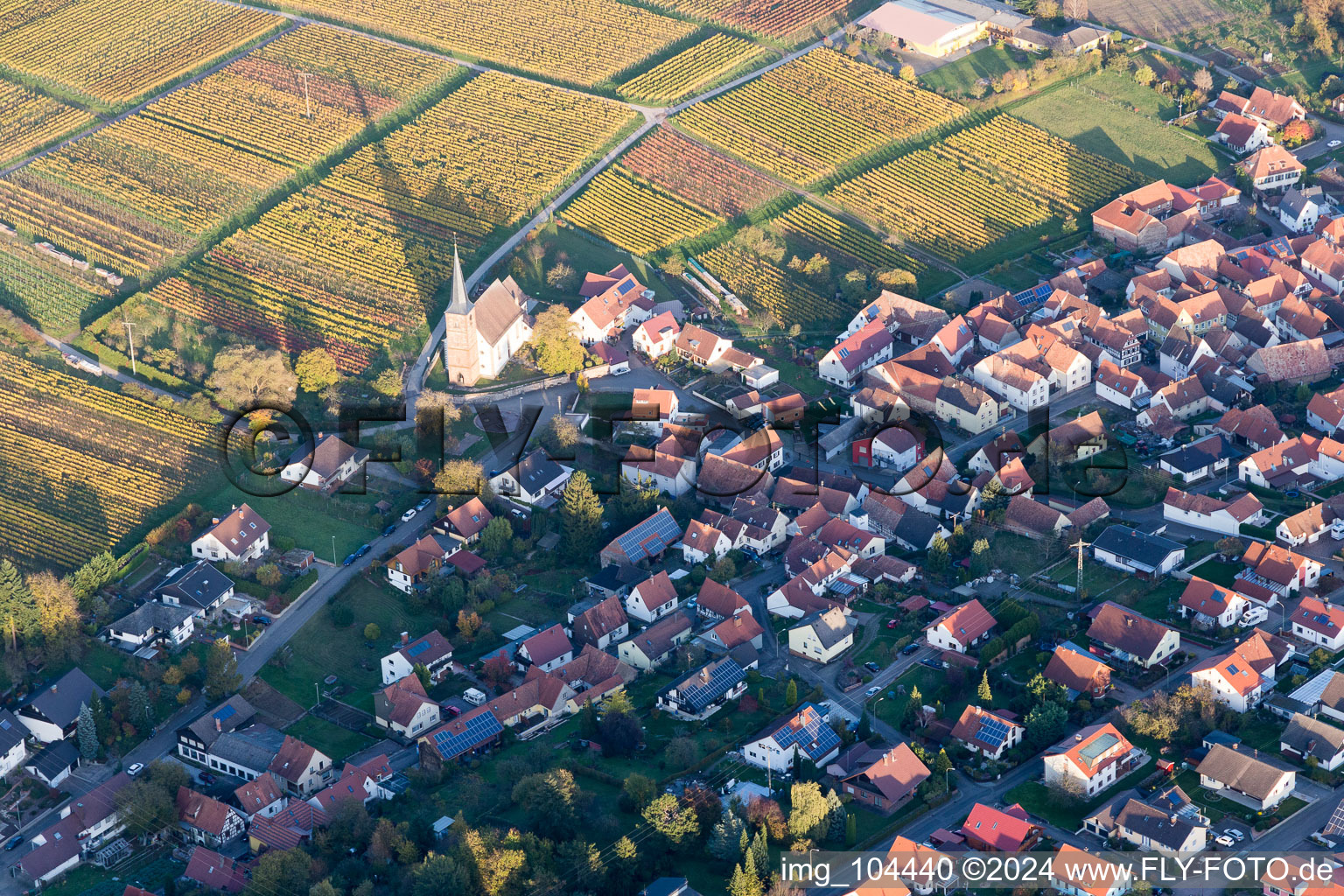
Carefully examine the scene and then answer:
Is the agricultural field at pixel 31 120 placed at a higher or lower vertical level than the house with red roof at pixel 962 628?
lower

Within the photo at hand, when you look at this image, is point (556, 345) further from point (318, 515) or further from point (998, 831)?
point (998, 831)

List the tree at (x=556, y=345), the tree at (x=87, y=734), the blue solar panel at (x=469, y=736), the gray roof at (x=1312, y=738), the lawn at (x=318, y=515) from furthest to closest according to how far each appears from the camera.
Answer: the tree at (x=556, y=345), the lawn at (x=318, y=515), the tree at (x=87, y=734), the blue solar panel at (x=469, y=736), the gray roof at (x=1312, y=738)

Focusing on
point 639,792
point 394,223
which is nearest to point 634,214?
Answer: point 394,223

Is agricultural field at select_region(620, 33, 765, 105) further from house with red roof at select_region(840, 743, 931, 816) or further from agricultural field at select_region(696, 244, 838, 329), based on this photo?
house with red roof at select_region(840, 743, 931, 816)

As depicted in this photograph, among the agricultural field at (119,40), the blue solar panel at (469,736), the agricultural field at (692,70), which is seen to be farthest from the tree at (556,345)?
the agricultural field at (119,40)

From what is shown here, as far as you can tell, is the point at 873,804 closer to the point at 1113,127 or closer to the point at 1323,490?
the point at 1323,490

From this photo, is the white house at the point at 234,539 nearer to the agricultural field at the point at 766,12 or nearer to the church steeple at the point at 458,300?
the church steeple at the point at 458,300

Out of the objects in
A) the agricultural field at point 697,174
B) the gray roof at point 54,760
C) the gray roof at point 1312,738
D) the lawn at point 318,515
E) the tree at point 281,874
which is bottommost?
the gray roof at point 54,760
